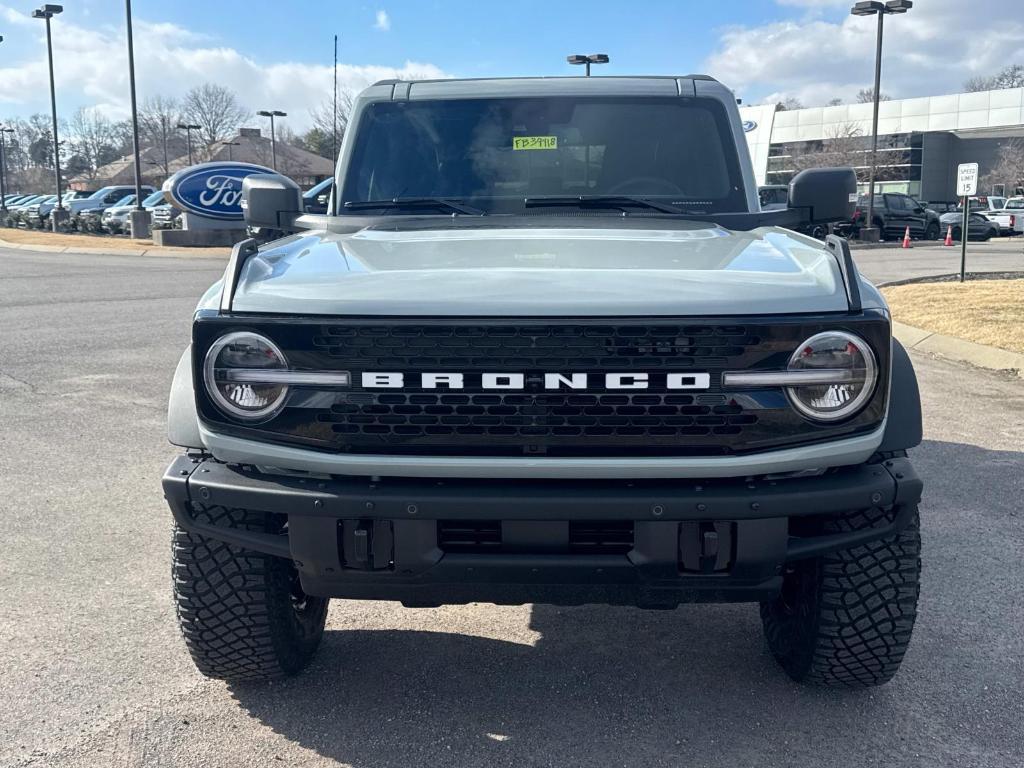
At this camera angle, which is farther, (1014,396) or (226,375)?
(1014,396)

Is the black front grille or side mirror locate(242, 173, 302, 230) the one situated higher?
side mirror locate(242, 173, 302, 230)

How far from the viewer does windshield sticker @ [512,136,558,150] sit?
4.48 metres

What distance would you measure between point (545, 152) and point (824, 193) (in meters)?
1.16

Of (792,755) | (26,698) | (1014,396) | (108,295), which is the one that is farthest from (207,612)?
(108,295)

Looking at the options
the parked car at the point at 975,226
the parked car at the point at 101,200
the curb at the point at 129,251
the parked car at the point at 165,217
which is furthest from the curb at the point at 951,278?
the parked car at the point at 101,200

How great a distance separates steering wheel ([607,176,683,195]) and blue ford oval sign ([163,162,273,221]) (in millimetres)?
23875

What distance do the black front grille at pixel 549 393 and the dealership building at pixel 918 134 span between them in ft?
219

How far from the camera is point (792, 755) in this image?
3.00 meters

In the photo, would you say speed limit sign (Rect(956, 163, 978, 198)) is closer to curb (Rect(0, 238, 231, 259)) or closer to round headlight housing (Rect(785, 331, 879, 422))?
round headlight housing (Rect(785, 331, 879, 422))

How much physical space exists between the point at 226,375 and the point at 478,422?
69cm

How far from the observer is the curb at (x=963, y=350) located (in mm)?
9648

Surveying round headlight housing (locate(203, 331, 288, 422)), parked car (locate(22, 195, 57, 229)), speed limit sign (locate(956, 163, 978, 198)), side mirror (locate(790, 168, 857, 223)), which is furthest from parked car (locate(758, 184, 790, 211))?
parked car (locate(22, 195, 57, 229))

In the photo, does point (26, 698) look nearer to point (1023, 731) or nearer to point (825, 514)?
point (825, 514)

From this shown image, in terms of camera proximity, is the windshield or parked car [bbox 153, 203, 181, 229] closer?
the windshield
